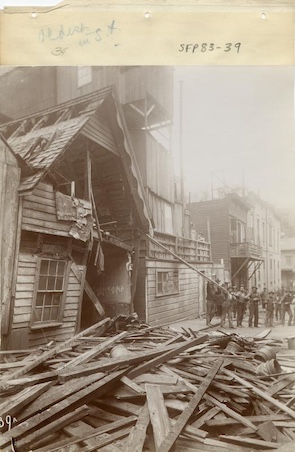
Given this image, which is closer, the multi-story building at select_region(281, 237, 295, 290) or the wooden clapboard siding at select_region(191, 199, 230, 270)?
the multi-story building at select_region(281, 237, 295, 290)

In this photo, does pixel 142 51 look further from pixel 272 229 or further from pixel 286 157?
pixel 272 229

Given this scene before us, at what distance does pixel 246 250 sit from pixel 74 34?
3.47m

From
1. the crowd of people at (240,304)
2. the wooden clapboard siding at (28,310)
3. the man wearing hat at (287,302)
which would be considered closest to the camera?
the man wearing hat at (287,302)

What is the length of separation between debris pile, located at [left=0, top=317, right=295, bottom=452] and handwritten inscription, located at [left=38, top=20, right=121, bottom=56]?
349 cm

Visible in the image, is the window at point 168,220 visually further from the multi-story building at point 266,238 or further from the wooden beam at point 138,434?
the wooden beam at point 138,434

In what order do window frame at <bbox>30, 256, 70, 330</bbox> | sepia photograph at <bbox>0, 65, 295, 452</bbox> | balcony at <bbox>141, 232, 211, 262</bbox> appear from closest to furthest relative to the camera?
sepia photograph at <bbox>0, 65, 295, 452</bbox> → balcony at <bbox>141, 232, 211, 262</bbox> → window frame at <bbox>30, 256, 70, 330</bbox>

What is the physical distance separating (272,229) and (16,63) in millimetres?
3461

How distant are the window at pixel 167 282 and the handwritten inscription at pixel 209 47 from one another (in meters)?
3.12

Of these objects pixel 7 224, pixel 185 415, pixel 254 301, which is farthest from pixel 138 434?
pixel 7 224

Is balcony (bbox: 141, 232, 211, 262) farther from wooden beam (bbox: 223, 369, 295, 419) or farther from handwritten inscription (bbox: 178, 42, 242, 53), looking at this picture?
handwritten inscription (bbox: 178, 42, 242, 53)

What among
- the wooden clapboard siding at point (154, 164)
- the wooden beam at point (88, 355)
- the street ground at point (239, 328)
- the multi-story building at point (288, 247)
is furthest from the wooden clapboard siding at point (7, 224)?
the multi-story building at point (288, 247)

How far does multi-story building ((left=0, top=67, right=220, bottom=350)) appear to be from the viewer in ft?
16.4

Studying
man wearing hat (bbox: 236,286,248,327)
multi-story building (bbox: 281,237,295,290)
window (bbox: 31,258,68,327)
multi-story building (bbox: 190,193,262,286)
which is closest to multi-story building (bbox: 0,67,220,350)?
window (bbox: 31,258,68,327)

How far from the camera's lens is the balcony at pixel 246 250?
4.51m
